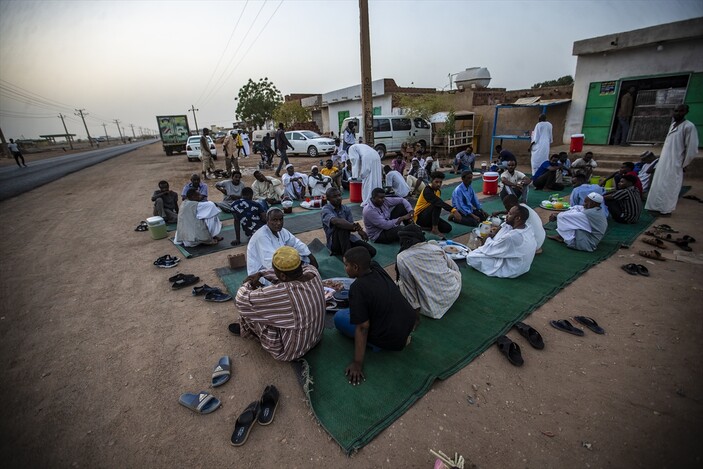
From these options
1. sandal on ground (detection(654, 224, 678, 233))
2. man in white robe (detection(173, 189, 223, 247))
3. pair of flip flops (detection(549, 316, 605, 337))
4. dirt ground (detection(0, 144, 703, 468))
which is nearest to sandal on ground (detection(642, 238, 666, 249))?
dirt ground (detection(0, 144, 703, 468))

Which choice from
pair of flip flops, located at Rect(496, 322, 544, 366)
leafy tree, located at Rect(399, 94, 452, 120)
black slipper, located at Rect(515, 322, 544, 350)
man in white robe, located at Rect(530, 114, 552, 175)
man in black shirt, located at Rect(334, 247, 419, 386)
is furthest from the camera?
leafy tree, located at Rect(399, 94, 452, 120)

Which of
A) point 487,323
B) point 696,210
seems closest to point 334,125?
point 696,210

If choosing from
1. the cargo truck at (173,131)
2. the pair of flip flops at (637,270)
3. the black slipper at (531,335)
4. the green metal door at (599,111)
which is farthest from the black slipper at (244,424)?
the cargo truck at (173,131)

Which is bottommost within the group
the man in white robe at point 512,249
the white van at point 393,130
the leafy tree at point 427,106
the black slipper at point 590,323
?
the black slipper at point 590,323

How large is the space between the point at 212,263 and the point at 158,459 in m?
3.31

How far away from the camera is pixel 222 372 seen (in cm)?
283

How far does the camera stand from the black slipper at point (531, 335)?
9.93ft

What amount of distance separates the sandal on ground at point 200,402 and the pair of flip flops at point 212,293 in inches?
59.6

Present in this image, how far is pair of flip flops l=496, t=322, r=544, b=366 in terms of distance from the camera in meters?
2.86

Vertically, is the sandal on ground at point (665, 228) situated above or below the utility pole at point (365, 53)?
below

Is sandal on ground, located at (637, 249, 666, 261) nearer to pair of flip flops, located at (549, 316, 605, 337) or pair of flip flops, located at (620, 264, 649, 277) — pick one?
pair of flip flops, located at (620, 264, 649, 277)

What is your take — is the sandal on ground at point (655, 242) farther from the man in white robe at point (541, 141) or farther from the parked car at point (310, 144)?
the parked car at point (310, 144)

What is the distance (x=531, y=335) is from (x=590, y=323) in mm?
728

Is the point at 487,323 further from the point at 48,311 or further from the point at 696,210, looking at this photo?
the point at 696,210
